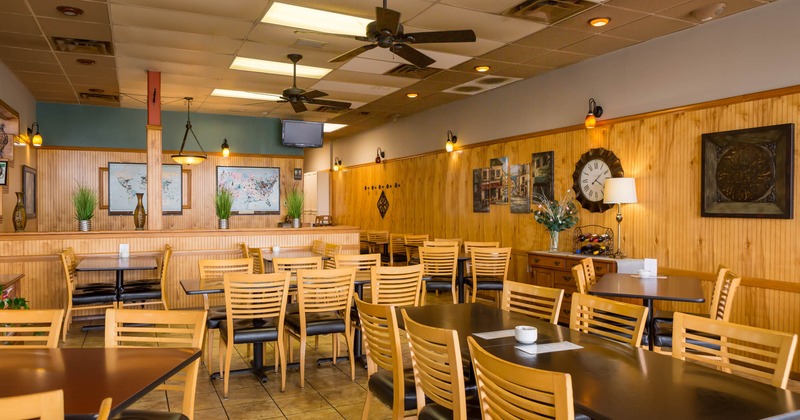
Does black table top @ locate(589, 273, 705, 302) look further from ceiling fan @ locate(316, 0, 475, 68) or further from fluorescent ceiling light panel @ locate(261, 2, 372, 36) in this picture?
fluorescent ceiling light panel @ locate(261, 2, 372, 36)

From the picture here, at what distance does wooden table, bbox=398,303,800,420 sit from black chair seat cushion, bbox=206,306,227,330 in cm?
254

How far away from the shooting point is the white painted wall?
508cm

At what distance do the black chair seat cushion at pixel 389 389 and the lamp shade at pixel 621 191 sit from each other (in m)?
3.86

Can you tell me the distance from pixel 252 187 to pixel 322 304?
7458 mm

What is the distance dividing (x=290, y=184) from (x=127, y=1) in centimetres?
695

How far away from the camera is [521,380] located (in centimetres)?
175

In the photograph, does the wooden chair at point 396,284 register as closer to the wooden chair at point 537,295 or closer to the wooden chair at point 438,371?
the wooden chair at point 537,295

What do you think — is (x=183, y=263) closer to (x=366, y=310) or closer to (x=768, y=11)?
(x=366, y=310)

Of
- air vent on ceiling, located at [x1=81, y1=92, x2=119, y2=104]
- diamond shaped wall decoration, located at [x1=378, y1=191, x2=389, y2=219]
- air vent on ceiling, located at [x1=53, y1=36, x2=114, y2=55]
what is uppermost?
air vent on ceiling, located at [x1=81, y1=92, x2=119, y2=104]

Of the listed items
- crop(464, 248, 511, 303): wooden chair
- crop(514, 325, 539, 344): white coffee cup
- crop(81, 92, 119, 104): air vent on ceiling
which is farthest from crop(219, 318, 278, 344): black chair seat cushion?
crop(81, 92, 119, 104): air vent on ceiling

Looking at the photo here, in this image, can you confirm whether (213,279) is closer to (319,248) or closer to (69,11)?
(319,248)

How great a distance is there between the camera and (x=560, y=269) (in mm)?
6812

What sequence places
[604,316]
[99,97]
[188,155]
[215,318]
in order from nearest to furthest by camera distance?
[604,316], [215,318], [99,97], [188,155]

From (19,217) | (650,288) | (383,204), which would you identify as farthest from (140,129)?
(650,288)
